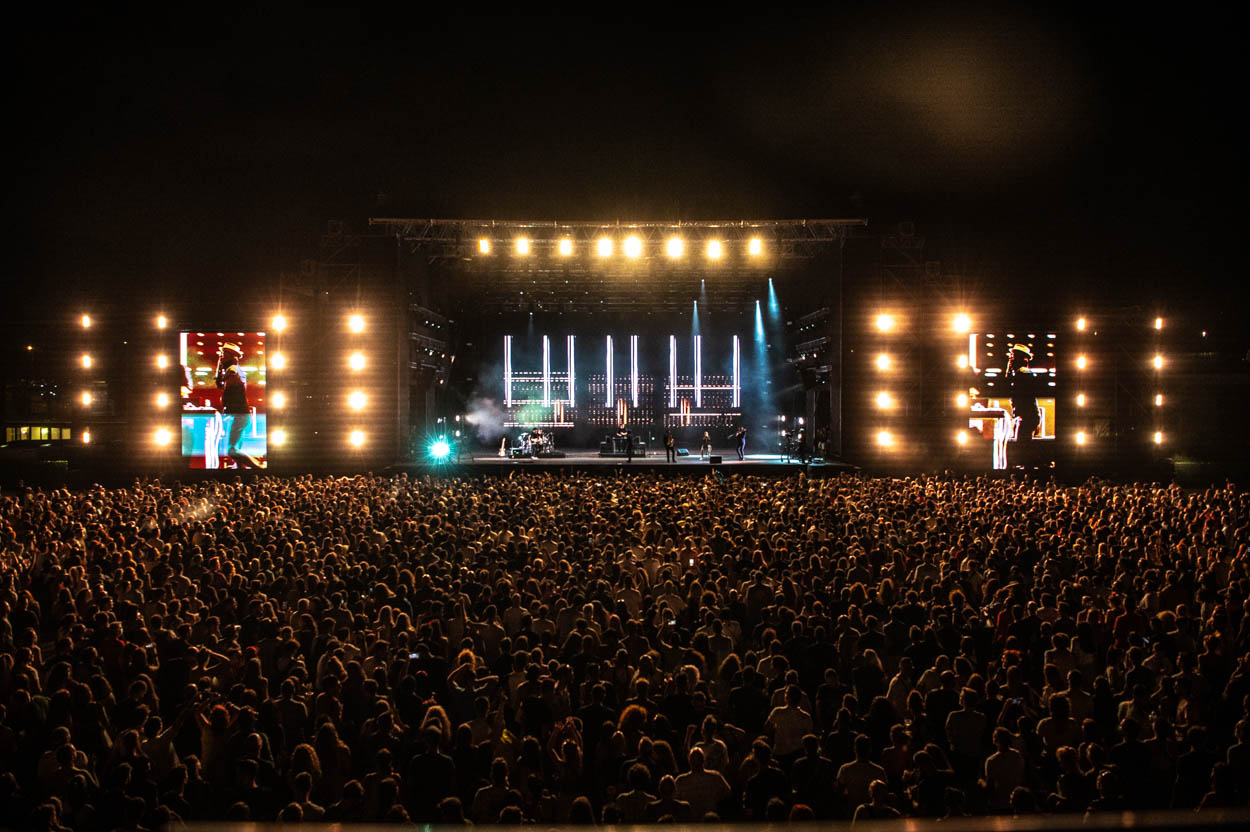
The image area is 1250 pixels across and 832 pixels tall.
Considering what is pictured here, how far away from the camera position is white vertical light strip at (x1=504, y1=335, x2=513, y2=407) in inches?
1396

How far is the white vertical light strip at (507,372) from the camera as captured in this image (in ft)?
116

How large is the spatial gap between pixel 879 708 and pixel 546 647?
294 centimetres

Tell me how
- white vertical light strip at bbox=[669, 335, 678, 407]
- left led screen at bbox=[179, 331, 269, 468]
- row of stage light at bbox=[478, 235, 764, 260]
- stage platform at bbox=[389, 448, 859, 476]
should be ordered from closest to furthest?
row of stage light at bbox=[478, 235, 764, 260] → stage platform at bbox=[389, 448, 859, 476] → left led screen at bbox=[179, 331, 269, 468] → white vertical light strip at bbox=[669, 335, 678, 407]

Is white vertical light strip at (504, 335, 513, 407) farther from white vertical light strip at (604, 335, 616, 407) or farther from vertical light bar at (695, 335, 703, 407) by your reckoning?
vertical light bar at (695, 335, 703, 407)

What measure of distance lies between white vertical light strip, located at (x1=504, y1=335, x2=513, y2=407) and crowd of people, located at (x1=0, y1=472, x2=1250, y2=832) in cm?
2245

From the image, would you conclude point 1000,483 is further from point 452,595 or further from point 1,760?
point 1,760

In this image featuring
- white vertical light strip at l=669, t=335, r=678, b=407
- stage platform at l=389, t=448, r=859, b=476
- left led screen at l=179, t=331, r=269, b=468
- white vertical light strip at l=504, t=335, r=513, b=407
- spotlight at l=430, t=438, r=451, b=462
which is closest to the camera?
stage platform at l=389, t=448, r=859, b=476

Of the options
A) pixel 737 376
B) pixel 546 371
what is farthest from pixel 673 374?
pixel 546 371

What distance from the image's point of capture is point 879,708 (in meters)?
5.93

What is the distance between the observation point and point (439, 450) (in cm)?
2873

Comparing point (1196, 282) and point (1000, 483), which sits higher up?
point (1196, 282)

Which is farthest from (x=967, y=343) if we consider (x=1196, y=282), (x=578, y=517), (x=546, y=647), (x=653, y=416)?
(x=546, y=647)

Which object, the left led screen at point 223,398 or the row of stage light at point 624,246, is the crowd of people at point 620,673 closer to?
the row of stage light at point 624,246

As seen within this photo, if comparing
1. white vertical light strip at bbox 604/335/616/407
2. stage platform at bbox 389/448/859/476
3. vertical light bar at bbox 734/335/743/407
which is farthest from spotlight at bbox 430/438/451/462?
Answer: vertical light bar at bbox 734/335/743/407
